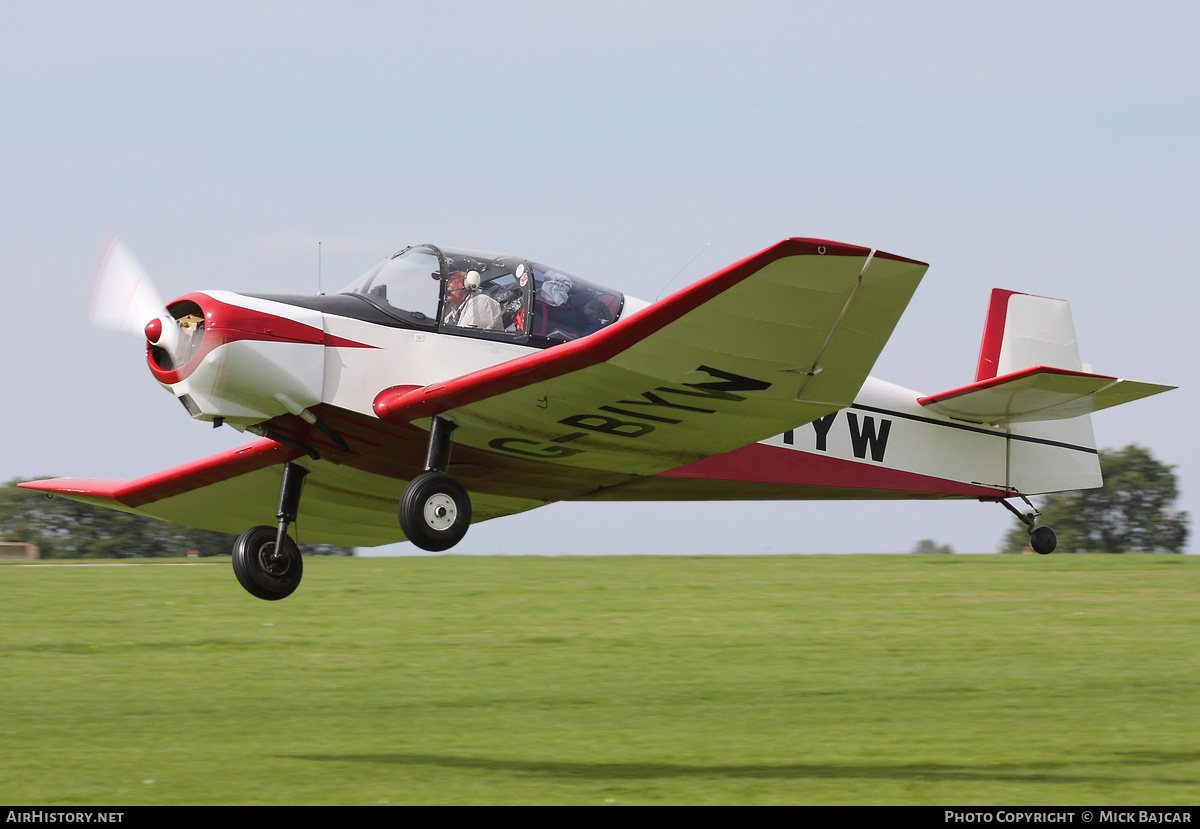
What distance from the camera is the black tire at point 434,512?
8281mm

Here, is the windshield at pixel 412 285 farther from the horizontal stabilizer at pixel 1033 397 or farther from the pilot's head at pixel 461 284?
the horizontal stabilizer at pixel 1033 397

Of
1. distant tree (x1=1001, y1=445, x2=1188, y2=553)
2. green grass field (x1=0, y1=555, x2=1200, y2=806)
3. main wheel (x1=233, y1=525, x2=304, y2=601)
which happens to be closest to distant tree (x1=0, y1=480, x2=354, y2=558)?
green grass field (x1=0, y1=555, x2=1200, y2=806)

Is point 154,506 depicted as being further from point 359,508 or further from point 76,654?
point 76,654

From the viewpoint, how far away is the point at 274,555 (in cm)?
1009

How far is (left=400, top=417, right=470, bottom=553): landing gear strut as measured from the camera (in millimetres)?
8281

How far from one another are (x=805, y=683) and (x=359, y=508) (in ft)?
17.8

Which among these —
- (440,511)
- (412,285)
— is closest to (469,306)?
(412,285)

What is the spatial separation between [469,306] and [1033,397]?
18.7ft

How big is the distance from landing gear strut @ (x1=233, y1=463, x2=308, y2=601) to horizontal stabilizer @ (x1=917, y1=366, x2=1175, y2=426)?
19.9 feet

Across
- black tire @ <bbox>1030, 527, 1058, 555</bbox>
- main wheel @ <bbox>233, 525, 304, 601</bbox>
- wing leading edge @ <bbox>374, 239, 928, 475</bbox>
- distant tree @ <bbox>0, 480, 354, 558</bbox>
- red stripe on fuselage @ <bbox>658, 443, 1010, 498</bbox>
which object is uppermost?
wing leading edge @ <bbox>374, 239, 928, 475</bbox>

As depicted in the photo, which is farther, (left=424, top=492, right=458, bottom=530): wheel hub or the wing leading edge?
(left=424, top=492, right=458, bottom=530): wheel hub

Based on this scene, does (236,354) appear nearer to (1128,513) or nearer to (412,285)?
(412,285)

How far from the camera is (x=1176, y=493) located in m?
46.2

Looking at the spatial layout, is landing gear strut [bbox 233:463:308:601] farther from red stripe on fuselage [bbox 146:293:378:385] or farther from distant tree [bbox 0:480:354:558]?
distant tree [bbox 0:480:354:558]
